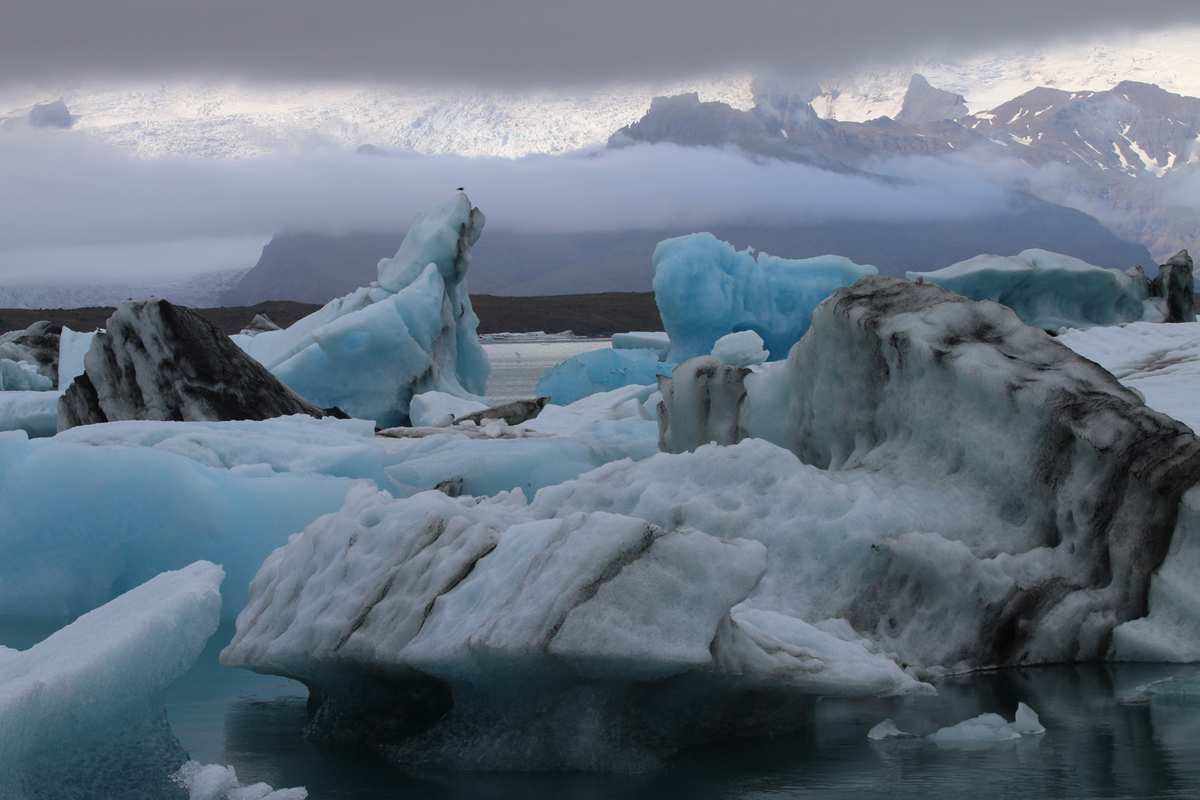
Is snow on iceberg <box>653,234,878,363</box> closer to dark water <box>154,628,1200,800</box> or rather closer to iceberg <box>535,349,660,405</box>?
iceberg <box>535,349,660,405</box>

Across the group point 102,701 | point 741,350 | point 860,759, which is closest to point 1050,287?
point 741,350

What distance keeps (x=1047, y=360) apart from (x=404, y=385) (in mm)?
13300

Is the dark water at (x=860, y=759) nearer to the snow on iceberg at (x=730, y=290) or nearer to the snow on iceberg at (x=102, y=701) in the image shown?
the snow on iceberg at (x=102, y=701)

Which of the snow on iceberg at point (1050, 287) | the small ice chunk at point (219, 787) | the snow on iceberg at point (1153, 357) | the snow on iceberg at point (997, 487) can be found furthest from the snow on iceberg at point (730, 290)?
the small ice chunk at point (219, 787)

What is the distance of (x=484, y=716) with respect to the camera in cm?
494

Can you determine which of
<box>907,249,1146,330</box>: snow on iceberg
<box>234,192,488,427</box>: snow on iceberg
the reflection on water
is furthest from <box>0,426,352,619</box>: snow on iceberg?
<box>907,249,1146,330</box>: snow on iceberg

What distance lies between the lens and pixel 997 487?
7.35 m

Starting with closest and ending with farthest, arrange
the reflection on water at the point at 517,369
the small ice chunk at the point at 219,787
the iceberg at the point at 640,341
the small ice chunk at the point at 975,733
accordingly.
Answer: the small ice chunk at the point at 219,787
the small ice chunk at the point at 975,733
the iceberg at the point at 640,341
the reflection on water at the point at 517,369

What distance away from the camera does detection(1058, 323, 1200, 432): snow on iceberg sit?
44.5 ft

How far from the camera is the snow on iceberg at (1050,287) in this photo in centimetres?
2661

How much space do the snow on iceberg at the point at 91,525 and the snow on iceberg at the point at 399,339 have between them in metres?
10.4

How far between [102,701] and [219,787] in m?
0.55

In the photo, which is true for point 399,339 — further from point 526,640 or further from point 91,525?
point 526,640

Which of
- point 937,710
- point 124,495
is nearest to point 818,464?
point 937,710
